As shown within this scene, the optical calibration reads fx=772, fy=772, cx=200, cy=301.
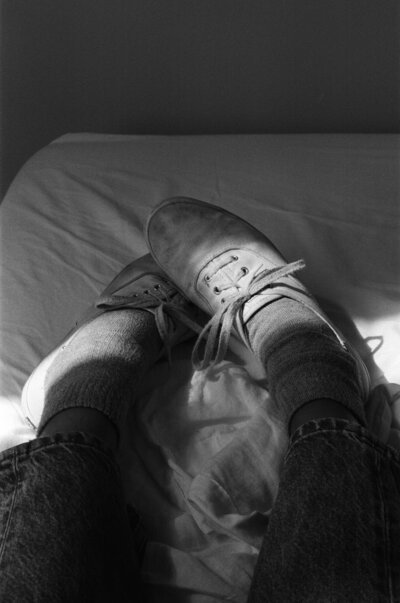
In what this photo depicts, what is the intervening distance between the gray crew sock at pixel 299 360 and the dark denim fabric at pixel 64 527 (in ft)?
0.64

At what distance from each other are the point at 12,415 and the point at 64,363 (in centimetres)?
9

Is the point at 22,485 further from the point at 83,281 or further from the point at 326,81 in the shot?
the point at 326,81

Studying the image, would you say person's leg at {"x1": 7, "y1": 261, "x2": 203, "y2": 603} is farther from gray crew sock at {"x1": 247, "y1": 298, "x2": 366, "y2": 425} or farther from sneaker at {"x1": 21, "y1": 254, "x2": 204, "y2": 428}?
gray crew sock at {"x1": 247, "y1": 298, "x2": 366, "y2": 425}

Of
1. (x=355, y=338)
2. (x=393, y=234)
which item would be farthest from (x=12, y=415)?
(x=393, y=234)

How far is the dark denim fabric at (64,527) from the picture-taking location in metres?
0.55

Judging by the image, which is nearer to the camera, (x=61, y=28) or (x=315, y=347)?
(x=315, y=347)

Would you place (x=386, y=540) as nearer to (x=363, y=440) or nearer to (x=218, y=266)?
(x=363, y=440)

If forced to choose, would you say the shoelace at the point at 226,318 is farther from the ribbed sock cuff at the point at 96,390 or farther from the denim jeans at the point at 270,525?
the denim jeans at the point at 270,525

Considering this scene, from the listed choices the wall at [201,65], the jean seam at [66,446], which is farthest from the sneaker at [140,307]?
the wall at [201,65]

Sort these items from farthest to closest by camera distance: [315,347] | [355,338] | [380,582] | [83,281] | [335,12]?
[335,12] < [83,281] < [355,338] < [315,347] < [380,582]

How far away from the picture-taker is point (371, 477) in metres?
0.60

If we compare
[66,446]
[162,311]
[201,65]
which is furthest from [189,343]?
[201,65]

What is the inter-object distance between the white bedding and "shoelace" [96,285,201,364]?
29 millimetres

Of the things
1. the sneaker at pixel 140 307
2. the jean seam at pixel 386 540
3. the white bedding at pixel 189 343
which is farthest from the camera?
the sneaker at pixel 140 307
